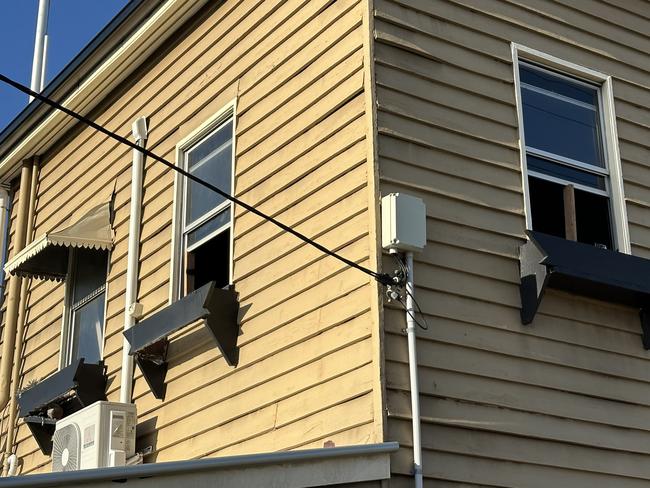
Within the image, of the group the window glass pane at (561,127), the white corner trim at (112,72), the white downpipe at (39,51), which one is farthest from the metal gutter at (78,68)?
the window glass pane at (561,127)

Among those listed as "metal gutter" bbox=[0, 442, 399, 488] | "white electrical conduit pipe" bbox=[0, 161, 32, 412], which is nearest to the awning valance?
"white electrical conduit pipe" bbox=[0, 161, 32, 412]

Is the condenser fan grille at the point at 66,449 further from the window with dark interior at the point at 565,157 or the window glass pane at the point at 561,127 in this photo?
the window glass pane at the point at 561,127

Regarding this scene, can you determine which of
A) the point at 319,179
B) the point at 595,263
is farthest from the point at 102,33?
the point at 595,263

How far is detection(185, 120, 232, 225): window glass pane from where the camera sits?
8.48 meters

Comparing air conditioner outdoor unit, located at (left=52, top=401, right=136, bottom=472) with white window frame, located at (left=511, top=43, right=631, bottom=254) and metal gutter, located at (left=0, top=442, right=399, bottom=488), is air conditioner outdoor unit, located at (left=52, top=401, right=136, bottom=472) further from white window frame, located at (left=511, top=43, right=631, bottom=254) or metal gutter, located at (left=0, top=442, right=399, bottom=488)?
white window frame, located at (left=511, top=43, right=631, bottom=254)

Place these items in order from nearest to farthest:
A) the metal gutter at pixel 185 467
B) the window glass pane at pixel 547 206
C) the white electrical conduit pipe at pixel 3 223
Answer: the metal gutter at pixel 185 467 → the window glass pane at pixel 547 206 → the white electrical conduit pipe at pixel 3 223

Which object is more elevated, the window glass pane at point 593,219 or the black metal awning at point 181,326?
the window glass pane at point 593,219

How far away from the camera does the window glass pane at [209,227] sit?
8.29 meters

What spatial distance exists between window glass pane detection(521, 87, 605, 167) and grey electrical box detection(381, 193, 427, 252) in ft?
5.20

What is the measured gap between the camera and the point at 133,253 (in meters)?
9.15

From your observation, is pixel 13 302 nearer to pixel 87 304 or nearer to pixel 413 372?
pixel 87 304

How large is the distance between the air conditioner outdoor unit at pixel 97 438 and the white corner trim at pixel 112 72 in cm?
325

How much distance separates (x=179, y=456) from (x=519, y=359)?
2.54m

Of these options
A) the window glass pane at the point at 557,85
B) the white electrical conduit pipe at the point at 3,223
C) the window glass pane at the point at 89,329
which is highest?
the white electrical conduit pipe at the point at 3,223
